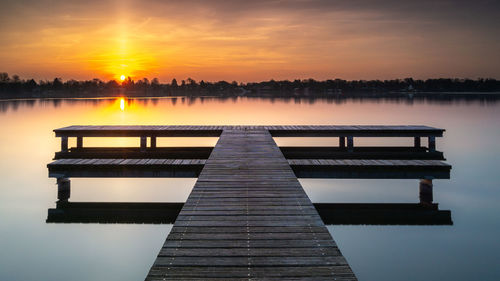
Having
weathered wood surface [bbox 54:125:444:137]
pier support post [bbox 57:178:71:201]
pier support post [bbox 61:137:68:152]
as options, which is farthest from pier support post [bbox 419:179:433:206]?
pier support post [bbox 61:137:68:152]

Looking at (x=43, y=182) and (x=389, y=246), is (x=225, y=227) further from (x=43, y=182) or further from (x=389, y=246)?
(x=43, y=182)

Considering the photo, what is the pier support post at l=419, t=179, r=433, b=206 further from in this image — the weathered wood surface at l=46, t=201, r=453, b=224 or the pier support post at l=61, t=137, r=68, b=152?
the pier support post at l=61, t=137, r=68, b=152

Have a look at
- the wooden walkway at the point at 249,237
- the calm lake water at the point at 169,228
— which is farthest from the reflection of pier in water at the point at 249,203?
the calm lake water at the point at 169,228

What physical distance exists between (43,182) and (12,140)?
13.9 m

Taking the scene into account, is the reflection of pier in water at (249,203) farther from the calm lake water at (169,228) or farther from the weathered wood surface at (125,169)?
the calm lake water at (169,228)

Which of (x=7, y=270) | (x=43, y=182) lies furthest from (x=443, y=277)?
(x=43, y=182)

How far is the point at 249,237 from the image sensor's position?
4.88 meters

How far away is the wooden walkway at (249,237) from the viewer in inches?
158

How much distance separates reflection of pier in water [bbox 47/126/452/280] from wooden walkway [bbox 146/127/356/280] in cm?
1

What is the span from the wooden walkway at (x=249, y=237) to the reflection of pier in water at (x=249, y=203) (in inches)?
0.5

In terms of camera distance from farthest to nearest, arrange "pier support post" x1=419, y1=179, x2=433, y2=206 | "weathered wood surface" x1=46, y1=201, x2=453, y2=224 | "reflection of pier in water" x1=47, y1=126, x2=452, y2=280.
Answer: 1. "pier support post" x1=419, y1=179, x2=433, y2=206
2. "weathered wood surface" x1=46, y1=201, x2=453, y2=224
3. "reflection of pier in water" x1=47, y1=126, x2=452, y2=280

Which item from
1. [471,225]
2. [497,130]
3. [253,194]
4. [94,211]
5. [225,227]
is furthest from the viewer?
[497,130]

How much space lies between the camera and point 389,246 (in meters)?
9.16

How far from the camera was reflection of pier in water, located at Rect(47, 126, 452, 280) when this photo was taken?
14.0 ft
